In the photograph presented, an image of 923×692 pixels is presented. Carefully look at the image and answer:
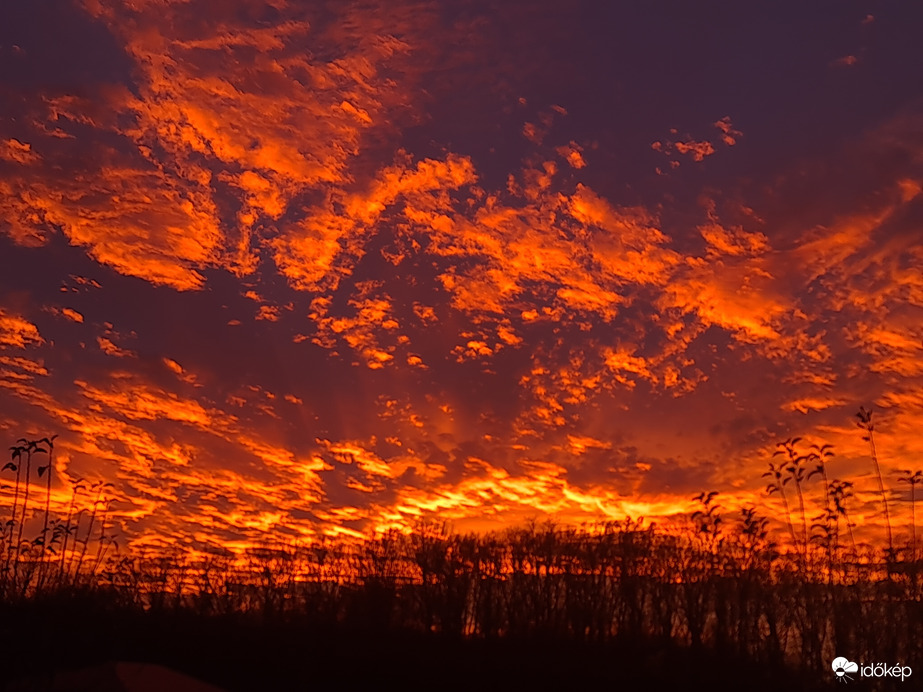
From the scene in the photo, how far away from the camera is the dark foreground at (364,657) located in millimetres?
14117

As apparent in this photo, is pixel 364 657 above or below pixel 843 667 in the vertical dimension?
below

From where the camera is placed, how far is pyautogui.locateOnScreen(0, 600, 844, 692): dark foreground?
14.1 metres

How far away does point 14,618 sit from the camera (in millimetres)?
16250

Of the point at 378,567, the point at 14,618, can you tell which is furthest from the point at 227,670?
the point at 14,618

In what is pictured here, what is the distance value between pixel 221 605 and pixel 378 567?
3.41m

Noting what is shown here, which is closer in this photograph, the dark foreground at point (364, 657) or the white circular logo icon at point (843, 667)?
the dark foreground at point (364, 657)

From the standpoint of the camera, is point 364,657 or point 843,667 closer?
point 843,667

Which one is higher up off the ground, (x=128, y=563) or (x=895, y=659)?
(x=128, y=563)

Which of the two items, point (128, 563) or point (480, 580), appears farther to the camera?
point (128, 563)

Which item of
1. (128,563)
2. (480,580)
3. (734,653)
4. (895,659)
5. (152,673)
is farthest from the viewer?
(128,563)

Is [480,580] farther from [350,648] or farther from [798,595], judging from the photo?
[798,595]

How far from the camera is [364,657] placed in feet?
48.7

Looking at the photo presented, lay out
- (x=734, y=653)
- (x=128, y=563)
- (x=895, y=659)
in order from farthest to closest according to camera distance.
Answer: (x=128, y=563) → (x=734, y=653) → (x=895, y=659)

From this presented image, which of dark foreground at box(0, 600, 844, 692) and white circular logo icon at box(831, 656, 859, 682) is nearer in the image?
dark foreground at box(0, 600, 844, 692)
